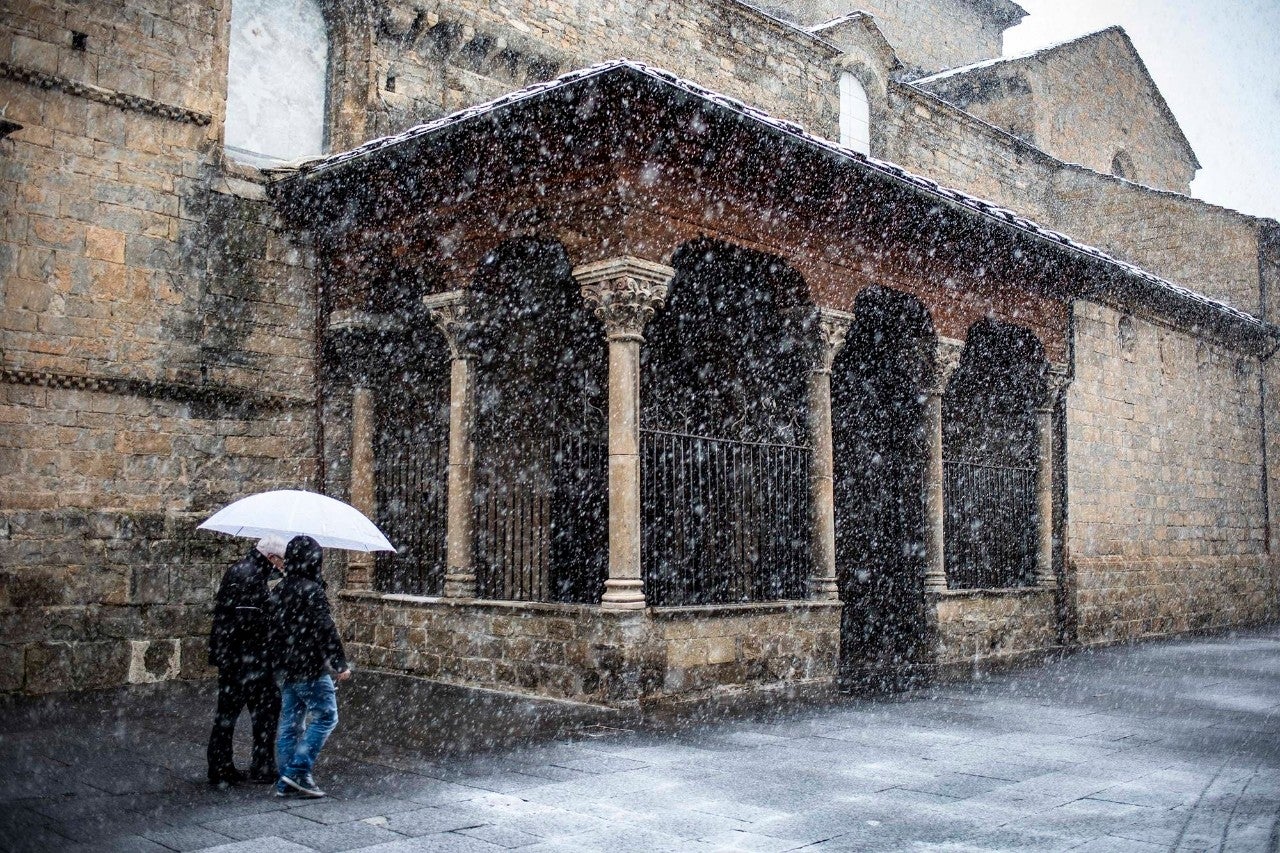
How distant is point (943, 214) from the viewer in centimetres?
1037

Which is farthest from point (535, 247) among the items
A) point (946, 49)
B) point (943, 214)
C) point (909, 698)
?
point (946, 49)

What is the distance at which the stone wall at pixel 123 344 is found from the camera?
848cm

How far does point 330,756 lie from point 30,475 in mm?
3916

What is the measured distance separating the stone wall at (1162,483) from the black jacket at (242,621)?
10360 millimetres

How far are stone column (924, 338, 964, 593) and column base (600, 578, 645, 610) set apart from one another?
4.24 m

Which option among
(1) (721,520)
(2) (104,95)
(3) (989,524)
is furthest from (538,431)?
(3) (989,524)

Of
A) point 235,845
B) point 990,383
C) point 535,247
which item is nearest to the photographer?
point 235,845

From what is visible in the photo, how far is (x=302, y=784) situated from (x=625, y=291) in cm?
419

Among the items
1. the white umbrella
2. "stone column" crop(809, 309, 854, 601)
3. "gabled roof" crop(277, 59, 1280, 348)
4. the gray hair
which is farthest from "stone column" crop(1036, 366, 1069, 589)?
the gray hair

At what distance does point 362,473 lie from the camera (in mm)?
10438

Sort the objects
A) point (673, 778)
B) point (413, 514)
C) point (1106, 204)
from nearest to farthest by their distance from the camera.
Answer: point (673, 778) → point (413, 514) → point (1106, 204)

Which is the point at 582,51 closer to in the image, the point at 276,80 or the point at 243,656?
the point at 276,80

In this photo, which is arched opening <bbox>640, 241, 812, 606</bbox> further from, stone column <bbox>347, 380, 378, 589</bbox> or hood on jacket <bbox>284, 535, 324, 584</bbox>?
hood on jacket <bbox>284, 535, 324, 584</bbox>

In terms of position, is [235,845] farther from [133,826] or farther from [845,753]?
[845,753]
